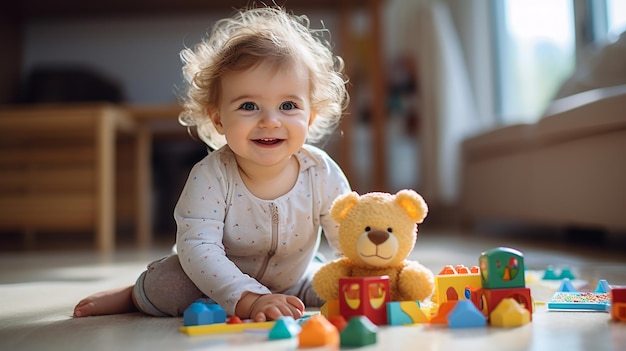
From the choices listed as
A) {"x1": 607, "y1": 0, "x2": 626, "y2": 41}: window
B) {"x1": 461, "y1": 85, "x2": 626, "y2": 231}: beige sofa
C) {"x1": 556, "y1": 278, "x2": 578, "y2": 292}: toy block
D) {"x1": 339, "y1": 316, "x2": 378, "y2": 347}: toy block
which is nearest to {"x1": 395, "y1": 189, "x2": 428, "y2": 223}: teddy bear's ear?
{"x1": 339, "y1": 316, "x2": 378, "y2": 347}: toy block

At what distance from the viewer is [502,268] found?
77 cm

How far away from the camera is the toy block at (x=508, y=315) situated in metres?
0.75

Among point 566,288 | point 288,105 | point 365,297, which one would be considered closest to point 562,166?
point 566,288

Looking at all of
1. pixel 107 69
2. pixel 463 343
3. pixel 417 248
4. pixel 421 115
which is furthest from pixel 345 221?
pixel 107 69

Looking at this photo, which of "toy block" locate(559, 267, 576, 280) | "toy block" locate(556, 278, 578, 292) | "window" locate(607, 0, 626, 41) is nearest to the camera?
"toy block" locate(556, 278, 578, 292)

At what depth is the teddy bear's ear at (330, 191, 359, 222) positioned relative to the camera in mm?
853

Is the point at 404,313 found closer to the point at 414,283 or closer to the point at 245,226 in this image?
the point at 414,283

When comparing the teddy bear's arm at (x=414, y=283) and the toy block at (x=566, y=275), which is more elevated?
the teddy bear's arm at (x=414, y=283)

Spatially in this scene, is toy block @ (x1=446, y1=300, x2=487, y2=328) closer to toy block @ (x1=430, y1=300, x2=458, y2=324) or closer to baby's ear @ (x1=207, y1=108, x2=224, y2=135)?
toy block @ (x1=430, y1=300, x2=458, y2=324)

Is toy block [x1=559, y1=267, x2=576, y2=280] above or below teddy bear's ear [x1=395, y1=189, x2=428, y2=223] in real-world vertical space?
below

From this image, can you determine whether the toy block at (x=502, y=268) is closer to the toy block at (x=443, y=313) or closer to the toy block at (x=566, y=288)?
the toy block at (x=443, y=313)

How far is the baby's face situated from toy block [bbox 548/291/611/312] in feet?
1.38

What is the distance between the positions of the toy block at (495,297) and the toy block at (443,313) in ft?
0.11

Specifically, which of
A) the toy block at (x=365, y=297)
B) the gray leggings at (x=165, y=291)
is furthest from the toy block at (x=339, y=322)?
the gray leggings at (x=165, y=291)
